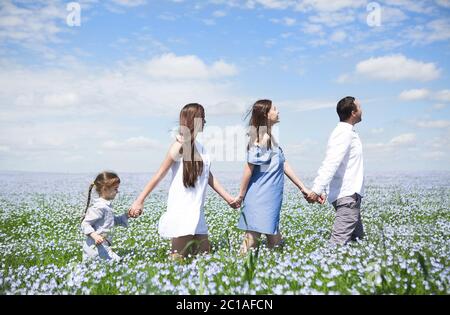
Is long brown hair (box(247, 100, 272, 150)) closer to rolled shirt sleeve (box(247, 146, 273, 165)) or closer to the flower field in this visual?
rolled shirt sleeve (box(247, 146, 273, 165))

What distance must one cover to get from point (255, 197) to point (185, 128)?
1317 millimetres

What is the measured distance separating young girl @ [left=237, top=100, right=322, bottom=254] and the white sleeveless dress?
595mm

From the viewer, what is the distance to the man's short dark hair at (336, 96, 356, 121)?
19.6ft

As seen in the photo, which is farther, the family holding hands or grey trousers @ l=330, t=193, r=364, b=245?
grey trousers @ l=330, t=193, r=364, b=245

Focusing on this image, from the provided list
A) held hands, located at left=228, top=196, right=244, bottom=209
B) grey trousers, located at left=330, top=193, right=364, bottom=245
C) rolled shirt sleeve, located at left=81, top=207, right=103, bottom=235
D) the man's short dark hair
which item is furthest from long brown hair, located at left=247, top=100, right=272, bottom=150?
rolled shirt sleeve, located at left=81, top=207, right=103, bottom=235

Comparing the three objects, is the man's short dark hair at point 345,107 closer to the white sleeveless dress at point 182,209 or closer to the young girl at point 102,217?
the white sleeveless dress at point 182,209

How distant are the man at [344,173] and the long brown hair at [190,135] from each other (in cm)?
154

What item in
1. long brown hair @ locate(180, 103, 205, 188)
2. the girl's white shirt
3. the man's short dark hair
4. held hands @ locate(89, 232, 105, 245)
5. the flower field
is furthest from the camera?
the man's short dark hair

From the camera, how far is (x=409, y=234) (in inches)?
277

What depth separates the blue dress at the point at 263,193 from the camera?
589 centimetres

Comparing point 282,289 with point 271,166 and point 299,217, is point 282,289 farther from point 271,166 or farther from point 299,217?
point 299,217

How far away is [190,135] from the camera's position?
5625 mm

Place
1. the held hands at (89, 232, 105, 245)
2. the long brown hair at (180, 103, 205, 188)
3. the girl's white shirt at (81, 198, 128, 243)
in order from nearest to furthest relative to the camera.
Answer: the long brown hair at (180, 103, 205, 188) < the held hands at (89, 232, 105, 245) < the girl's white shirt at (81, 198, 128, 243)
